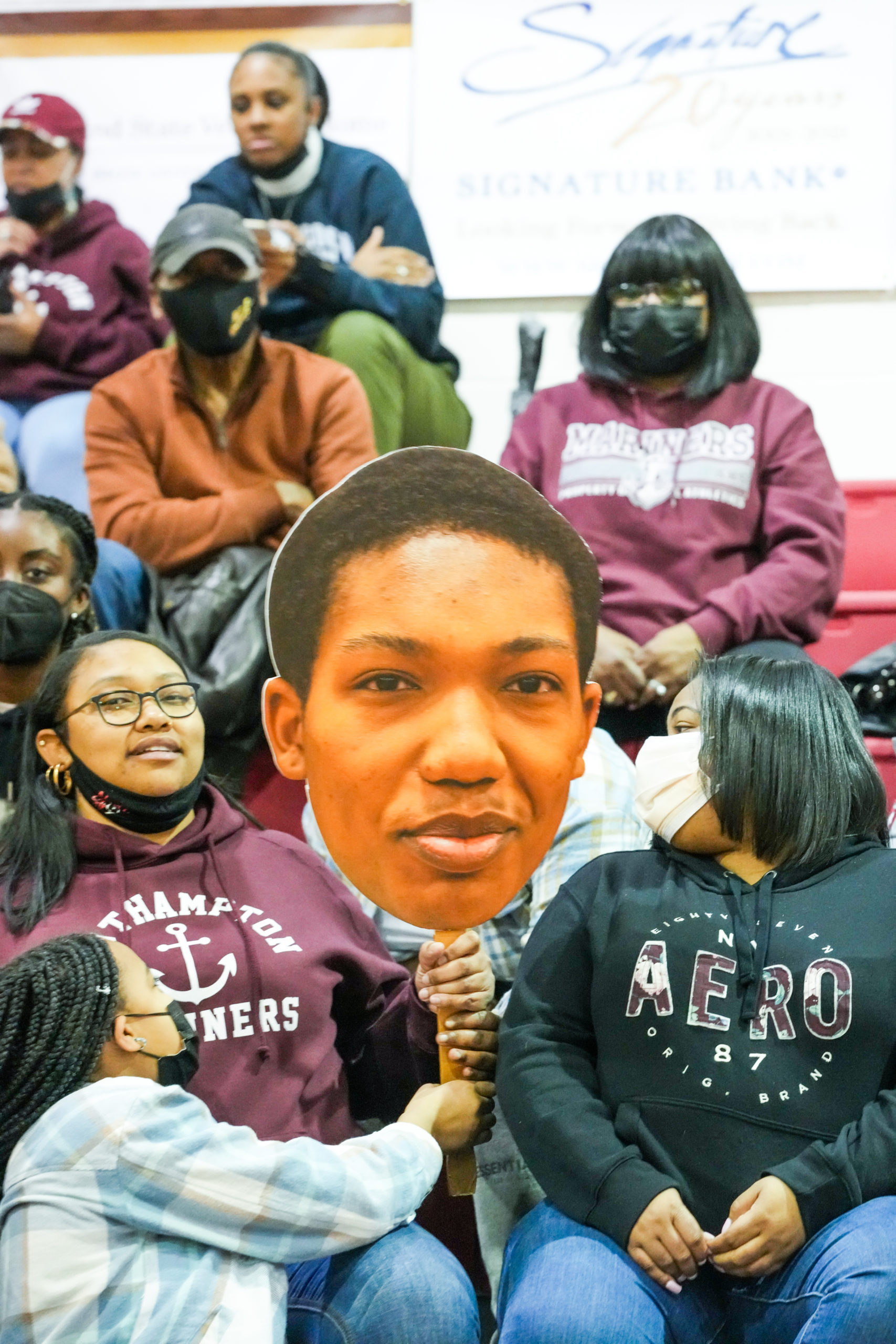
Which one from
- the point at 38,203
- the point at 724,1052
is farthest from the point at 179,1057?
the point at 38,203

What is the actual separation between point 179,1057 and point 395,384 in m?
1.52

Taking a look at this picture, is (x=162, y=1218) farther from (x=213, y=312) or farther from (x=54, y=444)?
(x=54, y=444)

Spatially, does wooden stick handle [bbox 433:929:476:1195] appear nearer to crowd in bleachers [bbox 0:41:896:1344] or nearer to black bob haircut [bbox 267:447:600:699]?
crowd in bleachers [bbox 0:41:896:1344]

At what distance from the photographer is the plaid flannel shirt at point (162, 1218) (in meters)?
1.05

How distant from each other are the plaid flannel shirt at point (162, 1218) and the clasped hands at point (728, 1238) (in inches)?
8.2

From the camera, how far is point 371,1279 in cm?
116

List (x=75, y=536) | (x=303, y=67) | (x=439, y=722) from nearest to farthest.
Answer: (x=439, y=722)
(x=75, y=536)
(x=303, y=67)

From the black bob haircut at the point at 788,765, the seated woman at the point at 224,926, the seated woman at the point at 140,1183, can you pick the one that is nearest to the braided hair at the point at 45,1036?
the seated woman at the point at 140,1183

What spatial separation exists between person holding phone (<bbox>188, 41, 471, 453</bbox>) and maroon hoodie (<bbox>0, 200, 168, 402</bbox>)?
8.2 inches

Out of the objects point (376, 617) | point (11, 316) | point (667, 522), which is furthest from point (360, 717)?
point (11, 316)

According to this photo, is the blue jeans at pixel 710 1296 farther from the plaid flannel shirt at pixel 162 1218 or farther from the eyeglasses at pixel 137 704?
the eyeglasses at pixel 137 704

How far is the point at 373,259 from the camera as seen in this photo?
255cm

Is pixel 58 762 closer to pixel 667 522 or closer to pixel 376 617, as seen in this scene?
pixel 376 617

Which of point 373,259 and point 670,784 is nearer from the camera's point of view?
point 670,784
